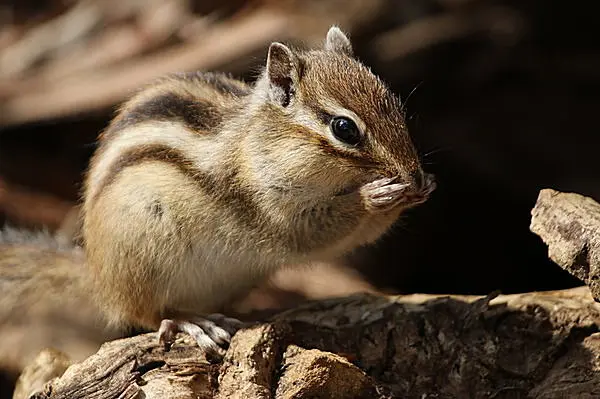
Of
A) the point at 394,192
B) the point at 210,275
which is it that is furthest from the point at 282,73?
the point at 210,275

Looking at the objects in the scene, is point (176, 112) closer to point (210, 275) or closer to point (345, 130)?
point (210, 275)

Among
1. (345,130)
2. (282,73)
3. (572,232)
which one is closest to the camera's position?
(572,232)

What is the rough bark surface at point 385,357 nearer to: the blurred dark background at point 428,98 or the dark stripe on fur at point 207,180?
the dark stripe on fur at point 207,180

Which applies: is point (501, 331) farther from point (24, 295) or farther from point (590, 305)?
point (24, 295)

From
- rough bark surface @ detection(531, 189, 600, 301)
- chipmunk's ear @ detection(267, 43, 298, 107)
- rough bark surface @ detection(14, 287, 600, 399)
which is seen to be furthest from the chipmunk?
rough bark surface @ detection(531, 189, 600, 301)

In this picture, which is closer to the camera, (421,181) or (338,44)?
(421,181)

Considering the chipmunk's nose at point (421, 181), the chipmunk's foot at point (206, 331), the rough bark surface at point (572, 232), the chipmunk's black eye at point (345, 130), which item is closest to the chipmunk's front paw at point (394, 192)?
the chipmunk's nose at point (421, 181)

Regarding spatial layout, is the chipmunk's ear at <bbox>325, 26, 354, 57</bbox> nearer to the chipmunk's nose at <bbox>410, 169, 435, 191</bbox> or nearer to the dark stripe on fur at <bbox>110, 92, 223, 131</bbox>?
the dark stripe on fur at <bbox>110, 92, 223, 131</bbox>
